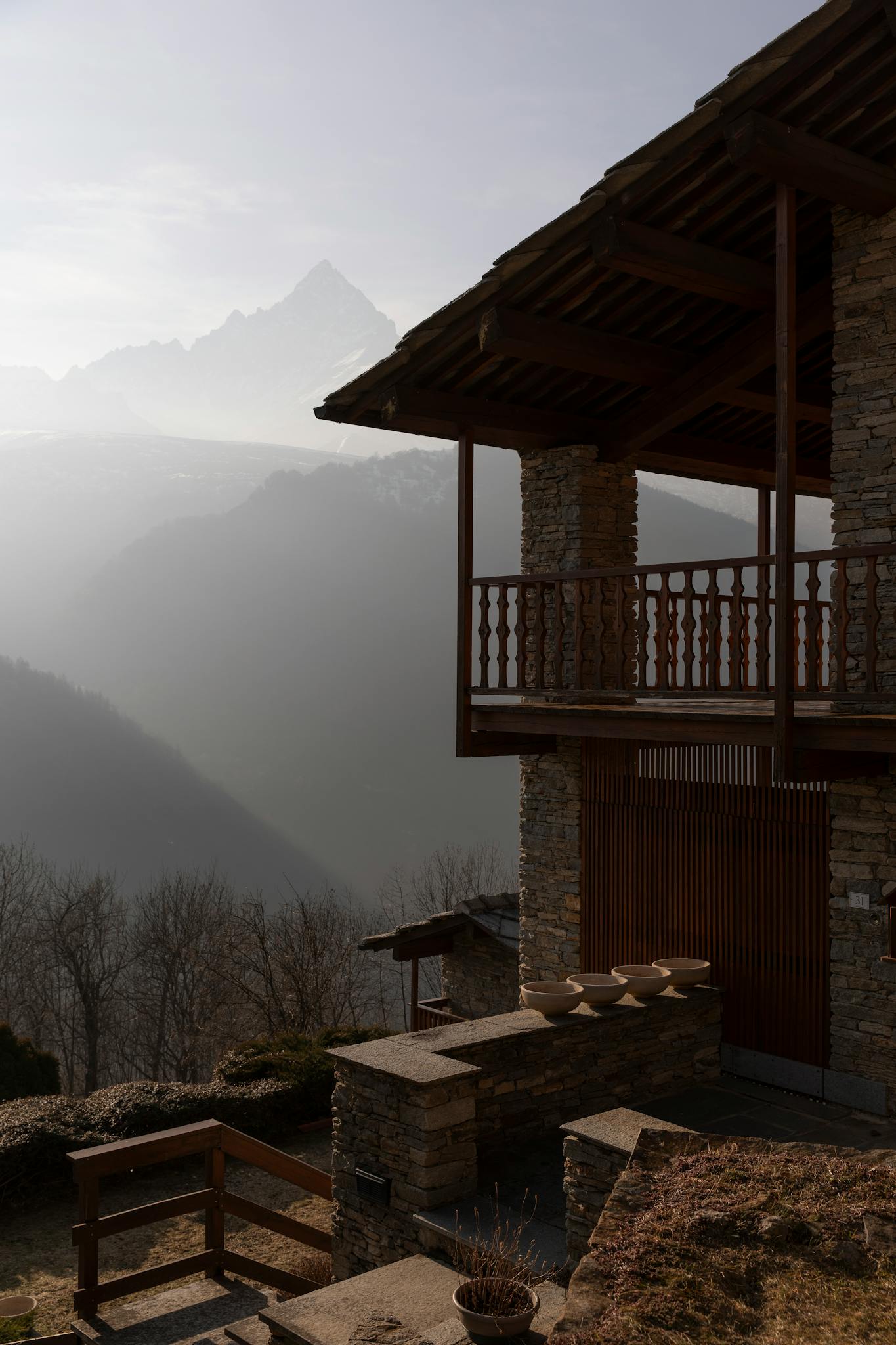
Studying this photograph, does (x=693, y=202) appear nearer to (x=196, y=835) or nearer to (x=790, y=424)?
(x=790, y=424)

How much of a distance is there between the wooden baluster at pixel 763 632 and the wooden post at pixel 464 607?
2.96 m

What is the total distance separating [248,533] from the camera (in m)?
122

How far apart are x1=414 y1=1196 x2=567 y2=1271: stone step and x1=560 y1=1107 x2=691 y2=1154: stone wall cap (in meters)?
0.79

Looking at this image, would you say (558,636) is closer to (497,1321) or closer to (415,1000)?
(497,1321)

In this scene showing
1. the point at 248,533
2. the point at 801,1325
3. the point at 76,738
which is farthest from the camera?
the point at 248,533

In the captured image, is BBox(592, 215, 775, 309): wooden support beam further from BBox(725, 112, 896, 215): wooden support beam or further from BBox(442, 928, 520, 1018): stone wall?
BBox(442, 928, 520, 1018): stone wall

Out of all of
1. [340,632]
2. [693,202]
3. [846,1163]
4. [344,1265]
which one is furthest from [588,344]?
[340,632]

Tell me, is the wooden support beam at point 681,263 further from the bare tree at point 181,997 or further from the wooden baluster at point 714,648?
the bare tree at point 181,997

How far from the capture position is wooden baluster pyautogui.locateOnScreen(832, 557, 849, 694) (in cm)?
763

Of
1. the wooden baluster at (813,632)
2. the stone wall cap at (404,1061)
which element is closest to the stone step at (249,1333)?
the stone wall cap at (404,1061)

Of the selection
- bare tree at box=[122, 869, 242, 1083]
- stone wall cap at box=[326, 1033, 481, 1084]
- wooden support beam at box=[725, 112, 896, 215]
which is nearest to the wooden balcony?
wooden support beam at box=[725, 112, 896, 215]

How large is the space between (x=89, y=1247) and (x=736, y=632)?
6285 millimetres

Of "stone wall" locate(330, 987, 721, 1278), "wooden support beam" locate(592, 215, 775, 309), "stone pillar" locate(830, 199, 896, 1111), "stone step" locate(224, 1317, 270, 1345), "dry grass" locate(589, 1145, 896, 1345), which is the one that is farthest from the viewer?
"stone pillar" locate(830, 199, 896, 1111)

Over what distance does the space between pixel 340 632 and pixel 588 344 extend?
9656cm
